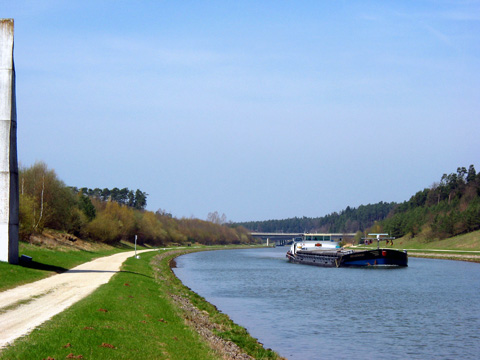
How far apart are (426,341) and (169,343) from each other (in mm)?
10983

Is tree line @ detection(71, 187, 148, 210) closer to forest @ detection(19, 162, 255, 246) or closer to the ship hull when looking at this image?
forest @ detection(19, 162, 255, 246)

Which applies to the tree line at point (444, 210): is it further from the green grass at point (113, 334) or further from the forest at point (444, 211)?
the green grass at point (113, 334)

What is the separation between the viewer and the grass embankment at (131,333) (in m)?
12.1

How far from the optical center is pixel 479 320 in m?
25.7

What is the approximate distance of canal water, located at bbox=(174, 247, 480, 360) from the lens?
65.6 feet

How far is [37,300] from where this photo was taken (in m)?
19.4

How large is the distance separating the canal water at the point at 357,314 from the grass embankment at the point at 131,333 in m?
2.24

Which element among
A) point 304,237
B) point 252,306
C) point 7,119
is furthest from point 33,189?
point 304,237

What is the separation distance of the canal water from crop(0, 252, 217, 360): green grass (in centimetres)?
427

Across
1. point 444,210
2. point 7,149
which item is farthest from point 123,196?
point 7,149

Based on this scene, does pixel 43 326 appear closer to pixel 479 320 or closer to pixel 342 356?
pixel 342 356

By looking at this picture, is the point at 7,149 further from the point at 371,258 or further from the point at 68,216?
the point at 371,258

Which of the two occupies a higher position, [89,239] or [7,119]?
A: [7,119]

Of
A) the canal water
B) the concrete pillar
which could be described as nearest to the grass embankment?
the canal water
